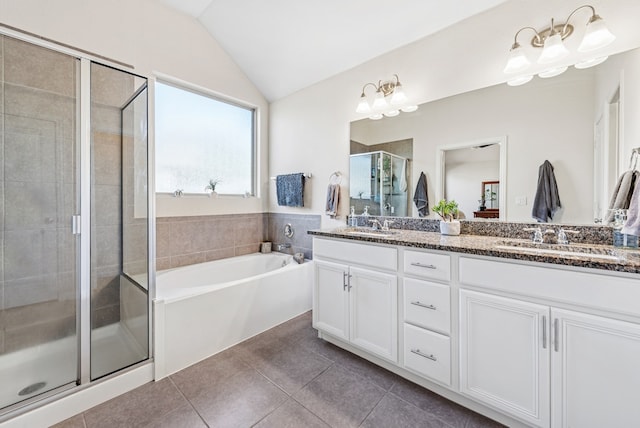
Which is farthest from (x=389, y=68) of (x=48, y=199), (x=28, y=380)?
(x=28, y=380)

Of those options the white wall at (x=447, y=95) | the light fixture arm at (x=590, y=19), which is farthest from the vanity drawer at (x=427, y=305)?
the light fixture arm at (x=590, y=19)

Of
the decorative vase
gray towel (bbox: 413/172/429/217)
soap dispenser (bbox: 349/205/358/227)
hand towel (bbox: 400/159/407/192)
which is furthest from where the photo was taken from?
soap dispenser (bbox: 349/205/358/227)

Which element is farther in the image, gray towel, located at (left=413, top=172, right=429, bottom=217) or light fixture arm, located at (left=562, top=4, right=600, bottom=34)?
gray towel, located at (left=413, top=172, right=429, bottom=217)

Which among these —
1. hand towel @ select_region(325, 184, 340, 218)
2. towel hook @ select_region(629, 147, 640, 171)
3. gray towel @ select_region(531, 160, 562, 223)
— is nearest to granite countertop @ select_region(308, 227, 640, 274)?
gray towel @ select_region(531, 160, 562, 223)

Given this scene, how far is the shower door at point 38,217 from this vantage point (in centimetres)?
161

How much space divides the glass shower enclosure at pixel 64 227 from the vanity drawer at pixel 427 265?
174 cm

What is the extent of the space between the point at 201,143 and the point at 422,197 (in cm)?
238

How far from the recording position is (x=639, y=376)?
3.25 ft

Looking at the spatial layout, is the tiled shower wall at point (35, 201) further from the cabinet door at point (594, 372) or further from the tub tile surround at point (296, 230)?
the cabinet door at point (594, 372)

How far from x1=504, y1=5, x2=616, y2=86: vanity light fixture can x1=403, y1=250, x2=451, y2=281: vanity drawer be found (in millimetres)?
1342

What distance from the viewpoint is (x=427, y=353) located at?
152cm

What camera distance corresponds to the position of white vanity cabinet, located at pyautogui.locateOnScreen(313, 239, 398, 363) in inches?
65.7

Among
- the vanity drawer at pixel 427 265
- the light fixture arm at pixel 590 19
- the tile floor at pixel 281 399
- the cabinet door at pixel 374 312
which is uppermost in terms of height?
the light fixture arm at pixel 590 19

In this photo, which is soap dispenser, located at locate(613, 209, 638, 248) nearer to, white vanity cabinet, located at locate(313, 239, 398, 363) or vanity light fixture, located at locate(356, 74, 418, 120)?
white vanity cabinet, located at locate(313, 239, 398, 363)
